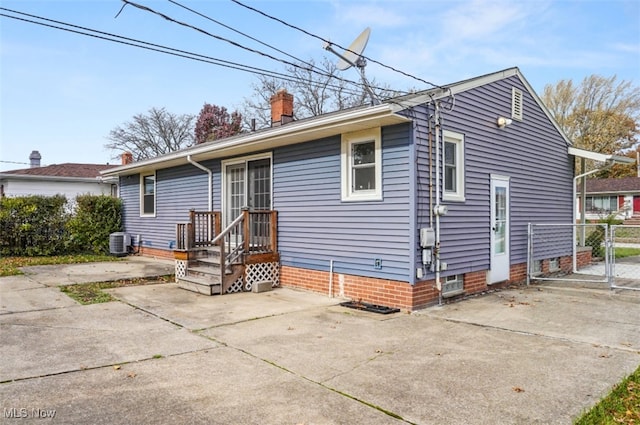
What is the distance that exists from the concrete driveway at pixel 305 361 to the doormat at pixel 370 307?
19 centimetres

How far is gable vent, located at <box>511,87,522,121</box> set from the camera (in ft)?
28.4

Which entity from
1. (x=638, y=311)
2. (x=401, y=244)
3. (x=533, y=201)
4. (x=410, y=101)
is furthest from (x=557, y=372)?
(x=533, y=201)

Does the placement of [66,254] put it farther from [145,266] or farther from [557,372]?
[557,372]

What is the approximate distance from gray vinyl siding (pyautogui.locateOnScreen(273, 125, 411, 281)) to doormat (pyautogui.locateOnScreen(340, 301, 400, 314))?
0.48 meters

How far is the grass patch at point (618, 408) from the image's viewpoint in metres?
2.89

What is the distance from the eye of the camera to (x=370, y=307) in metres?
6.51

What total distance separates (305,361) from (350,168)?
3870 millimetres

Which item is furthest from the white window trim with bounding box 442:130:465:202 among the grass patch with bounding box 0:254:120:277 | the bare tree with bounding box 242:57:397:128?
the bare tree with bounding box 242:57:397:128

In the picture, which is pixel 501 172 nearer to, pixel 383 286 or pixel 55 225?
pixel 383 286

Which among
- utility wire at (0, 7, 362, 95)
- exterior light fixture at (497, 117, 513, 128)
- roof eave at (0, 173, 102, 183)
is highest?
utility wire at (0, 7, 362, 95)

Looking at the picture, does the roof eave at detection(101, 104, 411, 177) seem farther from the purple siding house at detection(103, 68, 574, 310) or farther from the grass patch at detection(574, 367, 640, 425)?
the grass patch at detection(574, 367, 640, 425)

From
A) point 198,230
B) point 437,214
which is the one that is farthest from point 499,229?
point 198,230

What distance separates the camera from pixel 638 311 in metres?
6.30

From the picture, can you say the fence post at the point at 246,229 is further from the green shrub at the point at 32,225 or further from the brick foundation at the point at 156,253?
the green shrub at the point at 32,225
